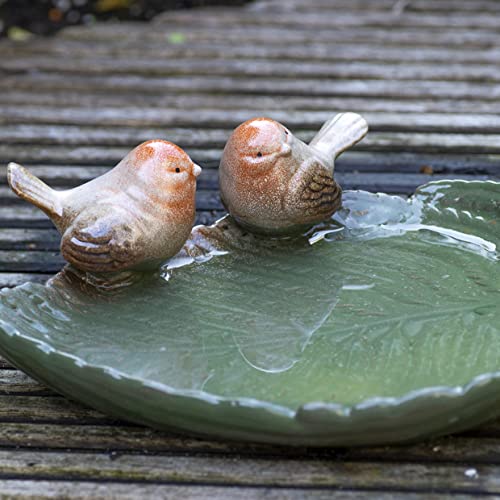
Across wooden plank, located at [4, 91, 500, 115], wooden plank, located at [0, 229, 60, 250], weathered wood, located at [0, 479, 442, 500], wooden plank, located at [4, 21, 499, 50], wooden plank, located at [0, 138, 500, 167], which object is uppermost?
wooden plank, located at [4, 21, 499, 50]

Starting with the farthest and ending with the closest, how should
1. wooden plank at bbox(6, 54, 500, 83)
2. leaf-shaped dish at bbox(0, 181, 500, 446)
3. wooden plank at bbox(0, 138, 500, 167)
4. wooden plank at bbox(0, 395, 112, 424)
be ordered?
wooden plank at bbox(6, 54, 500, 83), wooden plank at bbox(0, 138, 500, 167), wooden plank at bbox(0, 395, 112, 424), leaf-shaped dish at bbox(0, 181, 500, 446)

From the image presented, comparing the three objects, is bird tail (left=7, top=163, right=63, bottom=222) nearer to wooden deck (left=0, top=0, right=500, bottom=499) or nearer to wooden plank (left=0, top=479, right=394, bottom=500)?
wooden deck (left=0, top=0, right=500, bottom=499)

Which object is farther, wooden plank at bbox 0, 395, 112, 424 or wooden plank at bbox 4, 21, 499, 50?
wooden plank at bbox 4, 21, 499, 50

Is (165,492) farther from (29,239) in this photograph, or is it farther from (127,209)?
(29,239)

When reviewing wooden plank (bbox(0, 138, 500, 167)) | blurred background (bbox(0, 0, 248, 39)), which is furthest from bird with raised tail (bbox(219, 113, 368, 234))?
blurred background (bbox(0, 0, 248, 39))

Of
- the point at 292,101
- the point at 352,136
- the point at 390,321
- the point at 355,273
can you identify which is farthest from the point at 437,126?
the point at 390,321

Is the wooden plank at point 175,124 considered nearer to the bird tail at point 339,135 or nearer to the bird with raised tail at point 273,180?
the bird tail at point 339,135

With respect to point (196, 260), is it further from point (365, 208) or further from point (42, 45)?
point (42, 45)

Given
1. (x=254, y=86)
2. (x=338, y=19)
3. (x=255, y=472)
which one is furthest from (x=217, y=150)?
(x=255, y=472)
